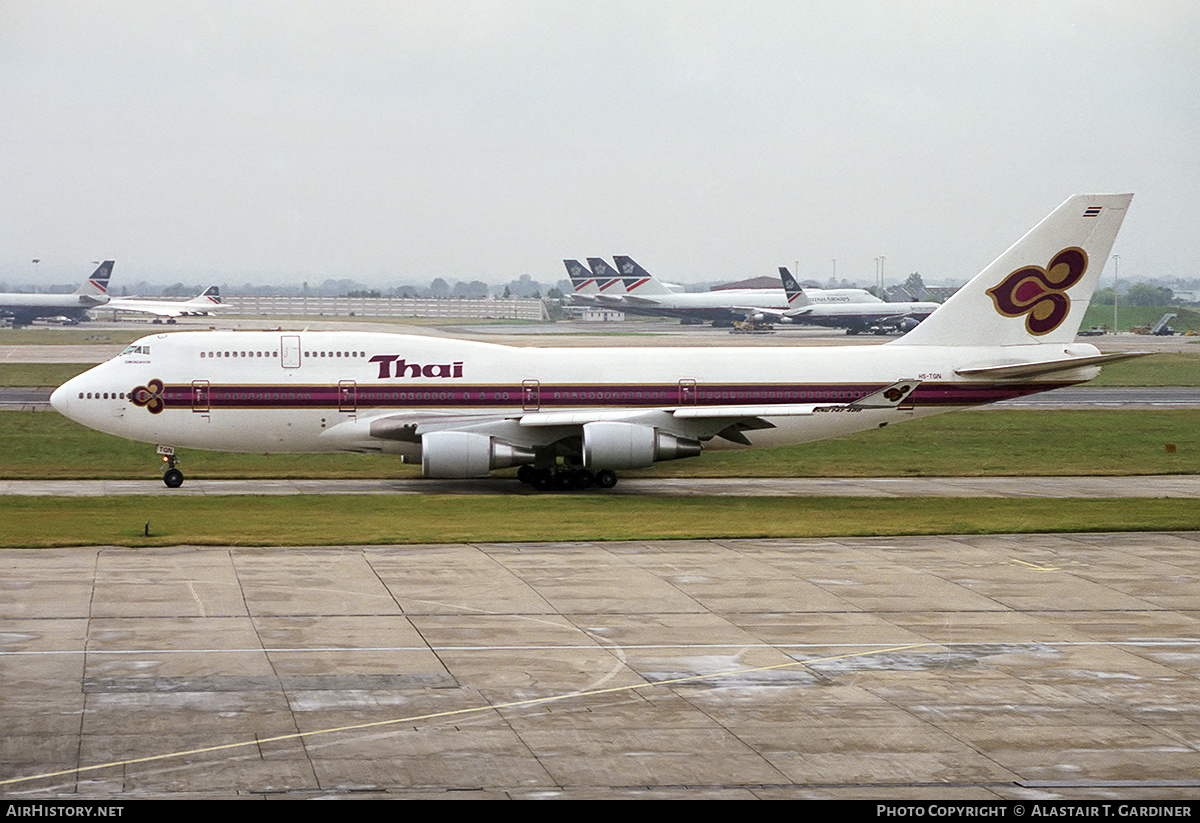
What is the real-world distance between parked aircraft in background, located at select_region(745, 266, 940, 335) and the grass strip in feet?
322

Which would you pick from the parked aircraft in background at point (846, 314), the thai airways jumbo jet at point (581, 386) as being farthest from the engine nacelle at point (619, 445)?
the parked aircraft in background at point (846, 314)

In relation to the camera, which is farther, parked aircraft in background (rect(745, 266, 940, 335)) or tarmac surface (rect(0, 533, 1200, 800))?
parked aircraft in background (rect(745, 266, 940, 335))

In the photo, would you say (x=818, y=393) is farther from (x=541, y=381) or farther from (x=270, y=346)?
(x=270, y=346)

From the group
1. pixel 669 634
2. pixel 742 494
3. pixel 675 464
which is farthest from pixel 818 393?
pixel 669 634

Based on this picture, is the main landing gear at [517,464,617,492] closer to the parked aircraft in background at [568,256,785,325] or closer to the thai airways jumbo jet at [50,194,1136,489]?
the thai airways jumbo jet at [50,194,1136,489]

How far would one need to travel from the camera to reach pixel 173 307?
157750mm

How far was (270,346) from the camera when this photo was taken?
36.8 metres

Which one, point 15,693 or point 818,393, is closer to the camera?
point 15,693

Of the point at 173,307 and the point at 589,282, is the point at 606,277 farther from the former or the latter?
the point at 173,307

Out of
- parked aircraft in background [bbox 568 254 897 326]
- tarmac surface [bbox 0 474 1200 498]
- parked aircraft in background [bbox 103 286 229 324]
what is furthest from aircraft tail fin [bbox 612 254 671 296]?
tarmac surface [bbox 0 474 1200 498]

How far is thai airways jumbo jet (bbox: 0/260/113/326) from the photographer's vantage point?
144875 millimetres

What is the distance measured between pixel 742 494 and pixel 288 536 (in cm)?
1425

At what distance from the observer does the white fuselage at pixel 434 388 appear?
36500mm

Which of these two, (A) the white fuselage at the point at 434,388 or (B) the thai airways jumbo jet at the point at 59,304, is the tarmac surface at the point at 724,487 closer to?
(A) the white fuselage at the point at 434,388
